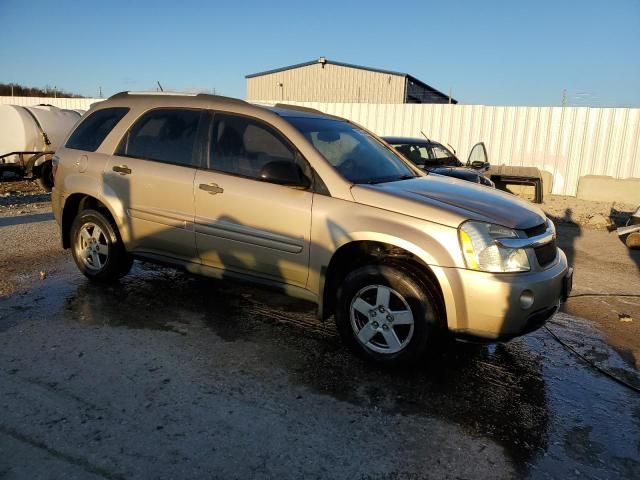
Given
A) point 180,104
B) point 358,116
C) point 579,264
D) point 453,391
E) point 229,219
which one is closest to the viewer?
point 453,391

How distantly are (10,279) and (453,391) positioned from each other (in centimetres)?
461

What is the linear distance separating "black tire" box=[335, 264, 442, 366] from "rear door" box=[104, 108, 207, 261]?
5.04 feet

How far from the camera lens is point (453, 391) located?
3.42 m

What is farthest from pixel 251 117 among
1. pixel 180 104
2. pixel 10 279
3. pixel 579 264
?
pixel 579 264

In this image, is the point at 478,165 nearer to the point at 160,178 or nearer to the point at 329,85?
the point at 160,178

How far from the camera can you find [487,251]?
3.30 meters

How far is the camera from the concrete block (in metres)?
13.5

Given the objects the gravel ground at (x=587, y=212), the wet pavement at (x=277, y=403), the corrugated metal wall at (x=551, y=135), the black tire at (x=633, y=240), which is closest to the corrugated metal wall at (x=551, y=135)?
the corrugated metal wall at (x=551, y=135)

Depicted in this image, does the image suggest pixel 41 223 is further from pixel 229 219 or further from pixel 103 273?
pixel 229 219

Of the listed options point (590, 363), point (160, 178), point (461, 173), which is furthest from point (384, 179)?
point (461, 173)

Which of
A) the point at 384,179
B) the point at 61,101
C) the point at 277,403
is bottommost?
the point at 277,403

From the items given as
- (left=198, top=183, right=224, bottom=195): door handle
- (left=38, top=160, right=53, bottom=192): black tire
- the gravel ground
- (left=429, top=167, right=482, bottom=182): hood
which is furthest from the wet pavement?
(left=38, top=160, right=53, bottom=192): black tire

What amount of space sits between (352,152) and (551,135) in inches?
523

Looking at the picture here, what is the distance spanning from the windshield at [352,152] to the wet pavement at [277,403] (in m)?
1.37
